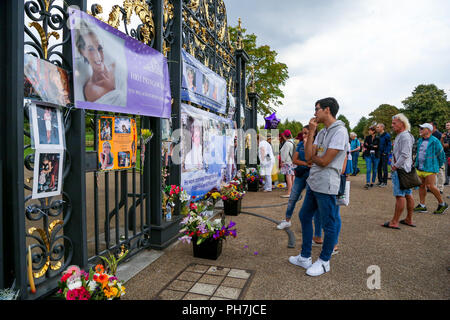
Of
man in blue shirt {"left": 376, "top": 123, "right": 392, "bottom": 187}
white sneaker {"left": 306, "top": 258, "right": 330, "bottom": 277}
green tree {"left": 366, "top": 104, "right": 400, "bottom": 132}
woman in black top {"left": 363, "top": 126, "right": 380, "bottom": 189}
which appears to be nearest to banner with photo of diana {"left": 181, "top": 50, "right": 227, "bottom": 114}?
white sneaker {"left": 306, "top": 258, "right": 330, "bottom": 277}

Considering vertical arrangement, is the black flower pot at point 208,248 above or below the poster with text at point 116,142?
below

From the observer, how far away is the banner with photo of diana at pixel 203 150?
16.6ft

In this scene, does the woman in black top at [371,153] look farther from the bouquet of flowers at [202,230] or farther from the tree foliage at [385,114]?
the tree foliage at [385,114]

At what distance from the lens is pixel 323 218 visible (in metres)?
3.21

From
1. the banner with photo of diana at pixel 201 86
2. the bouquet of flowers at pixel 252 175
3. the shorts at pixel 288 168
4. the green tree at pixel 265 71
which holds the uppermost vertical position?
the green tree at pixel 265 71

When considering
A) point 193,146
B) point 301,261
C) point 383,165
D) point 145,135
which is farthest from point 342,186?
point 383,165

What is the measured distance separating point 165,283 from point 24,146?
6.11 feet

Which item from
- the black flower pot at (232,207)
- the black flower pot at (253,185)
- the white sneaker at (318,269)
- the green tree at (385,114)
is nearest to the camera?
the white sneaker at (318,269)

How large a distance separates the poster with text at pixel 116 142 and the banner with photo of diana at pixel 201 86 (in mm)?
1685

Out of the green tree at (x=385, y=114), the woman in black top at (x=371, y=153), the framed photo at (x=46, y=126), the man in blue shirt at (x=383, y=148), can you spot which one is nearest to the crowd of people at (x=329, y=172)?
the framed photo at (x=46, y=126)

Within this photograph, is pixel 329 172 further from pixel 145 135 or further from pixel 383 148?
pixel 383 148

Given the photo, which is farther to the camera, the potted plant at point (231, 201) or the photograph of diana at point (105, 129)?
the potted plant at point (231, 201)

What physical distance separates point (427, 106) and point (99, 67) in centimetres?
5738

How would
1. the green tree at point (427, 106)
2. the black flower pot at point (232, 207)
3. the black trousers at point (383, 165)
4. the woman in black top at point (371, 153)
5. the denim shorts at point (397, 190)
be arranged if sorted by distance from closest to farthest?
the denim shorts at point (397, 190)
the black flower pot at point (232, 207)
the woman in black top at point (371, 153)
the black trousers at point (383, 165)
the green tree at point (427, 106)
